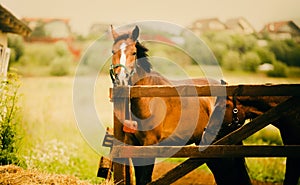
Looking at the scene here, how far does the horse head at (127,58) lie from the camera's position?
465 centimetres

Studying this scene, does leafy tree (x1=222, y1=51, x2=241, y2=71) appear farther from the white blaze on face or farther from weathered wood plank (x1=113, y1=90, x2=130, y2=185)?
weathered wood plank (x1=113, y1=90, x2=130, y2=185)

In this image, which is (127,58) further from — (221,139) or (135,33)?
(221,139)

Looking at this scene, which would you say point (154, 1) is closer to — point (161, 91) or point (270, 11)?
point (270, 11)

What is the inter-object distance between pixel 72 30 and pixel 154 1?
7.40 meters

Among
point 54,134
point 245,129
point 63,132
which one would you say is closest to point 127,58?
point 245,129

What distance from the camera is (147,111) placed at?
4703 millimetres

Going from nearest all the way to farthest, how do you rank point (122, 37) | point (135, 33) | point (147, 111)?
point (147, 111) < point (122, 37) < point (135, 33)

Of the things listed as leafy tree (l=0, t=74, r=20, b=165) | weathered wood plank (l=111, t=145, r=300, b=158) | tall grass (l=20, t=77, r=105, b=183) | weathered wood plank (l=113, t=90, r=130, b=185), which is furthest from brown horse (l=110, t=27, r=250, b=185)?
leafy tree (l=0, t=74, r=20, b=165)

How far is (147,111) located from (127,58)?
88 cm

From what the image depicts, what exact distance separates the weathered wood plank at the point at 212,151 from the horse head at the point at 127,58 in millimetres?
1518

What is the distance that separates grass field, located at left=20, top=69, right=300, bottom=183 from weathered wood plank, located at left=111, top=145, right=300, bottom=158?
2794mm

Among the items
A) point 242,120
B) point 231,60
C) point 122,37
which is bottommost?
point 242,120

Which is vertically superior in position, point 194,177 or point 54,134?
point 54,134

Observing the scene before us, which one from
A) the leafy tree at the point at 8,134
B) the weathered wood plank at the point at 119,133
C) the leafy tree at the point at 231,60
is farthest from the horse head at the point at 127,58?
the leafy tree at the point at 231,60
